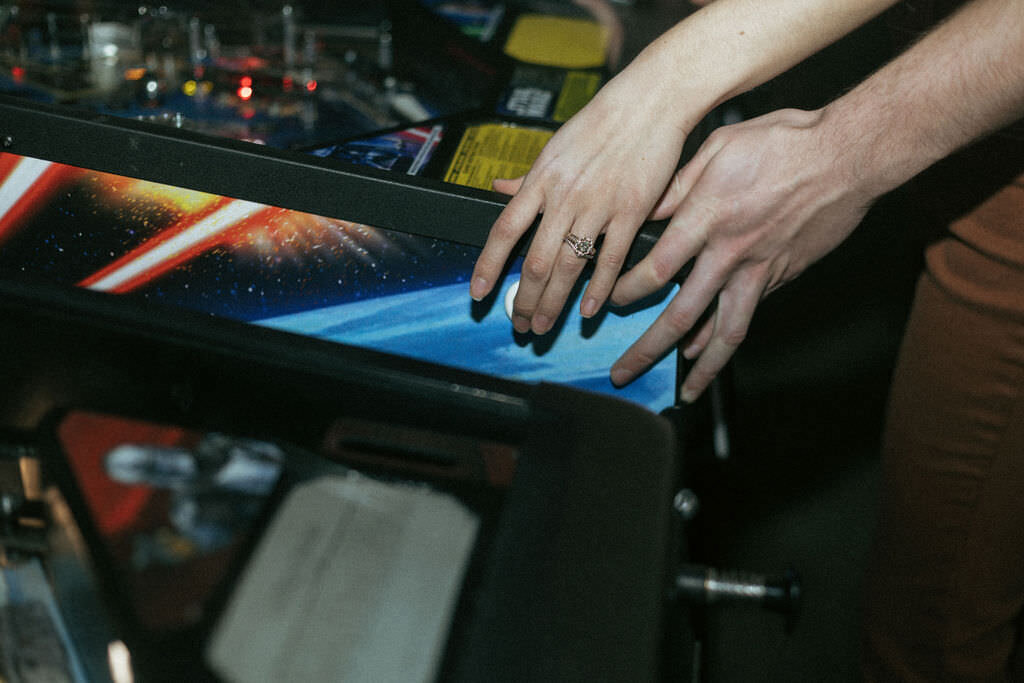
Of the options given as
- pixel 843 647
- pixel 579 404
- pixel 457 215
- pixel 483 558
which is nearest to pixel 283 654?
pixel 483 558

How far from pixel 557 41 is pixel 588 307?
78 cm

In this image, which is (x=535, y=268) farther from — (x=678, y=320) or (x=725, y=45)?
(x=725, y=45)

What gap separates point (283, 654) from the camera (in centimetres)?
42

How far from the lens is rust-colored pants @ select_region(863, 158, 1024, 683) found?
0.94 meters

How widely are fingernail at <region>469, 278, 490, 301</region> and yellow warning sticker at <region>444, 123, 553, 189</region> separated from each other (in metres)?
0.16

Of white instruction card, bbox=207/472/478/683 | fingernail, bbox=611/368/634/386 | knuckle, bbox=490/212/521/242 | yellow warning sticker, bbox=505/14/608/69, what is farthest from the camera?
yellow warning sticker, bbox=505/14/608/69

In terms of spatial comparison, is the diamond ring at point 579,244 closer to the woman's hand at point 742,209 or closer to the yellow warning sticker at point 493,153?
the woman's hand at point 742,209

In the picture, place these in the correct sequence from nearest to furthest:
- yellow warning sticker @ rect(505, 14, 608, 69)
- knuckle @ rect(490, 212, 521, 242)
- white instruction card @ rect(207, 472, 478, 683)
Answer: white instruction card @ rect(207, 472, 478, 683)
knuckle @ rect(490, 212, 521, 242)
yellow warning sticker @ rect(505, 14, 608, 69)

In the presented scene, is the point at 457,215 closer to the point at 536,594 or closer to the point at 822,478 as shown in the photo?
the point at 536,594

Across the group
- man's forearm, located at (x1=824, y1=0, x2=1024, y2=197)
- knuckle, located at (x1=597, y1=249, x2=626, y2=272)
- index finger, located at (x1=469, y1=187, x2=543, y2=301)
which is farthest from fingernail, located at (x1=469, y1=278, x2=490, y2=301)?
man's forearm, located at (x1=824, y1=0, x2=1024, y2=197)

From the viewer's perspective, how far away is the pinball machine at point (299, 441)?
0.43 meters

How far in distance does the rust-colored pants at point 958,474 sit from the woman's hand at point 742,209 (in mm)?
223

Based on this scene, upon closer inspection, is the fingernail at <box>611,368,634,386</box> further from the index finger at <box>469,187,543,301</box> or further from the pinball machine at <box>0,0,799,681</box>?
the index finger at <box>469,187,543,301</box>

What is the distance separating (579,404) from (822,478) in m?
1.44
